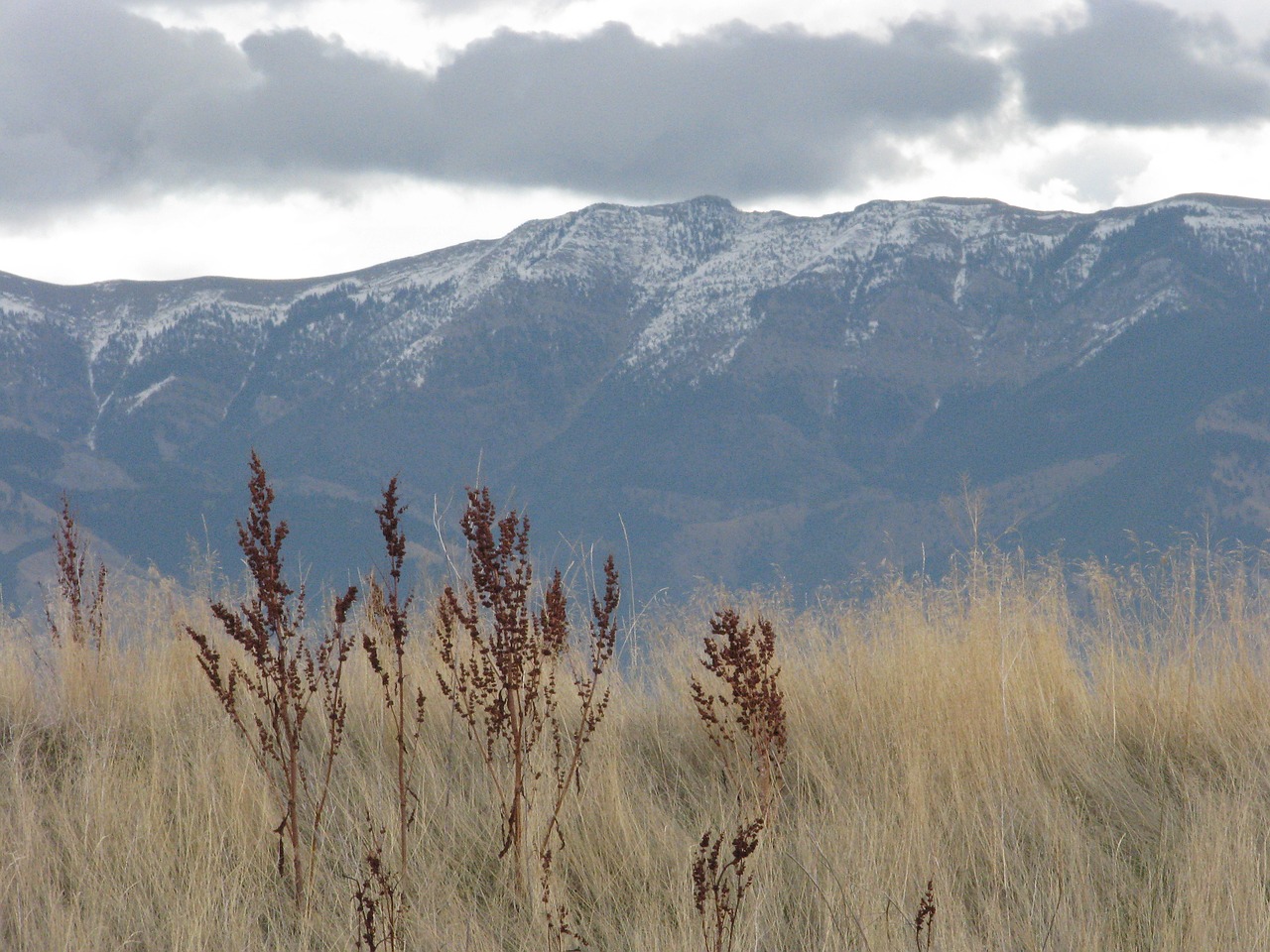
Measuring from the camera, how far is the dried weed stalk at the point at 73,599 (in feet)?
16.7

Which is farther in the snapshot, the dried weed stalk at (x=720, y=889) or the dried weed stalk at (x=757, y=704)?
the dried weed stalk at (x=757, y=704)

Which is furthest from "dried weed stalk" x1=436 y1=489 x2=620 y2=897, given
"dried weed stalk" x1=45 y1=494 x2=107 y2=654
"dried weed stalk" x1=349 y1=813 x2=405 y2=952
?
"dried weed stalk" x1=45 y1=494 x2=107 y2=654

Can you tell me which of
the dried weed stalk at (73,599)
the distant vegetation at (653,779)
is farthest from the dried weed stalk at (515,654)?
the dried weed stalk at (73,599)

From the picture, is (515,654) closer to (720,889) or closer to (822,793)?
(720,889)

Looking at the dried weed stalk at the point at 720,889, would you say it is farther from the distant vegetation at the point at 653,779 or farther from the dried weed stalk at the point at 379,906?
the dried weed stalk at the point at 379,906

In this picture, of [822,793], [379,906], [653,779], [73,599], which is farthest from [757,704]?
[73,599]

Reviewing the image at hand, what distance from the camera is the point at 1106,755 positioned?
3820 mm

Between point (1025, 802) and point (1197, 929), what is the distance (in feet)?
2.86

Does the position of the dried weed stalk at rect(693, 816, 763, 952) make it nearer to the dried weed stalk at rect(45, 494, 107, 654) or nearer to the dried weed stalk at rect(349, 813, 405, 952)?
the dried weed stalk at rect(349, 813, 405, 952)

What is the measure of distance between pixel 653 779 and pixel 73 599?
3.05 m

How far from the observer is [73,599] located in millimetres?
5215

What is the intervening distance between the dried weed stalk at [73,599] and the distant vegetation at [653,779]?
0.04m

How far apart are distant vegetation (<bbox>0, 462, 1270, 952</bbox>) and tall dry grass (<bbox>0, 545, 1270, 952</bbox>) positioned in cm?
1

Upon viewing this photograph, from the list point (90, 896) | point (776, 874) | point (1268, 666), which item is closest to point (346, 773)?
point (90, 896)
